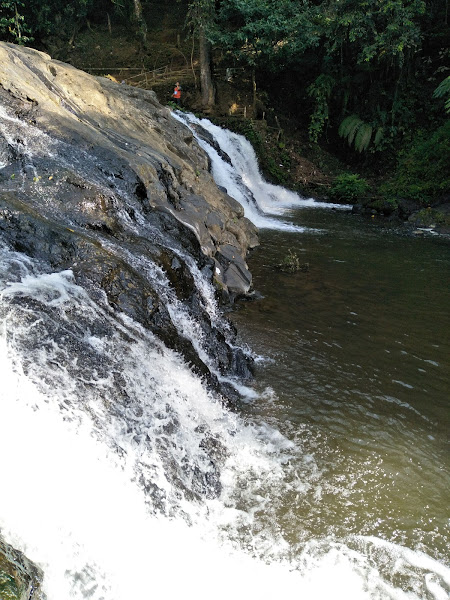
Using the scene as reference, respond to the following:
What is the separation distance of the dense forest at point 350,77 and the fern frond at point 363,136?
2.0 inches

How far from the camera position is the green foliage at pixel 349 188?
663 inches

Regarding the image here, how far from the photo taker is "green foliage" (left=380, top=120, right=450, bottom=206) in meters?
15.4

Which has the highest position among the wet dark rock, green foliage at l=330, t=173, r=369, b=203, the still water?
green foliage at l=330, t=173, r=369, b=203

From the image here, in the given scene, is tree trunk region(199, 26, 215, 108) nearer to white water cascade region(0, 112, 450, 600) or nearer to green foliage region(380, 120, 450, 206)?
green foliage region(380, 120, 450, 206)

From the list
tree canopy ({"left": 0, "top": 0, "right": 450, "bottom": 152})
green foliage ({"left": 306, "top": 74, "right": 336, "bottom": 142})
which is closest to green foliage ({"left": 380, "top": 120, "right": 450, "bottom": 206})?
tree canopy ({"left": 0, "top": 0, "right": 450, "bottom": 152})

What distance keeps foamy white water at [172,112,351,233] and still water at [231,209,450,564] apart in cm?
400

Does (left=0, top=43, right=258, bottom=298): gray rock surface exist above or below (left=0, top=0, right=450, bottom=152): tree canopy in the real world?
below

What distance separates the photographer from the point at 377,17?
17000 mm

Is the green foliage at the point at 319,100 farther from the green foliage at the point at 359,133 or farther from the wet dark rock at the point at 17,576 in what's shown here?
the wet dark rock at the point at 17,576

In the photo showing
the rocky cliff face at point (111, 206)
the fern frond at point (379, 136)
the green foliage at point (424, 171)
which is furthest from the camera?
the fern frond at point (379, 136)

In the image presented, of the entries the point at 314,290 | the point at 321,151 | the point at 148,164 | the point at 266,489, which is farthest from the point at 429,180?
the point at 266,489

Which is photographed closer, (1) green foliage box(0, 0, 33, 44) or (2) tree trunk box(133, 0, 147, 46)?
(1) green foliage box(0, 0, 33, 44)

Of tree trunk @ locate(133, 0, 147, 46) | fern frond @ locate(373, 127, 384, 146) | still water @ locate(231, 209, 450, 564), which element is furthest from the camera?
tree trunk @ locate(133, 0, 147, 46)

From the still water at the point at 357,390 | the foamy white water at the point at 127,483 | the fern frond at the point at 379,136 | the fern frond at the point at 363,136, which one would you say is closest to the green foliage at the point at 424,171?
the fern frond at the point at 379,136
